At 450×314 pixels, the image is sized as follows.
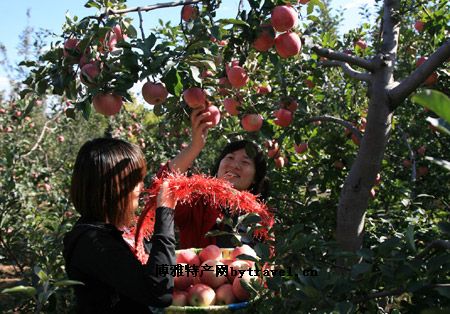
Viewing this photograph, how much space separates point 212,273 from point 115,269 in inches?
17.3

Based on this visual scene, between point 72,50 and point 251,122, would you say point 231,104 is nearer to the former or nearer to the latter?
point 251,122

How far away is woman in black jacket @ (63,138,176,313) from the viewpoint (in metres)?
1.16

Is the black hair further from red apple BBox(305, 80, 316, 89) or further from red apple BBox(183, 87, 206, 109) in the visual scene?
red apple BBox(305, 80, 316, 89)

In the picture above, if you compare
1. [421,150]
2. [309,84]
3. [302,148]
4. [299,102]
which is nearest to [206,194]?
[299,102]

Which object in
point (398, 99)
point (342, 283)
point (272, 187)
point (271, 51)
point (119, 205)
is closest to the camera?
point (342, 283)

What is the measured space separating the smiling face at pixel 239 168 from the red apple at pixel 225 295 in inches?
28.8

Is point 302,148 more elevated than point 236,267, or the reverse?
point 302,148

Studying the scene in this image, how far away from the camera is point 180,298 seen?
143cm

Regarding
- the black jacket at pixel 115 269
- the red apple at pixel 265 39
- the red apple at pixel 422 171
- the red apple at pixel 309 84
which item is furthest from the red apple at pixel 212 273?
the red apple at pixel 422 171

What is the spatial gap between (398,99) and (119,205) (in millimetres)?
1020

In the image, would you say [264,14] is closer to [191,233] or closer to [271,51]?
[271,51]

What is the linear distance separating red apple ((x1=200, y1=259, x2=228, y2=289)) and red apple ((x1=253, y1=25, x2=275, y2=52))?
728mm

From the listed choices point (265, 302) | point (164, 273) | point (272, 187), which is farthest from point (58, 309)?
point (265, 302)

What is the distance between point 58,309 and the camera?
251 centimetres
